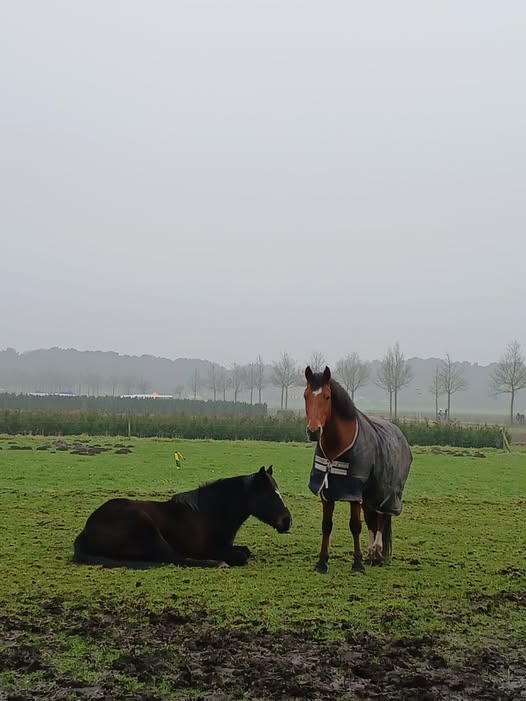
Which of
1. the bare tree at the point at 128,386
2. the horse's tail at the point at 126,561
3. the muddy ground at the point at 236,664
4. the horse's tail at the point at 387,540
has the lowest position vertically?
the horse's tail at the point at 126,561

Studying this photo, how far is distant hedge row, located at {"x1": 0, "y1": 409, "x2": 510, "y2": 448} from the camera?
3700 centimetres

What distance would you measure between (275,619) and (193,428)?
3285 cm

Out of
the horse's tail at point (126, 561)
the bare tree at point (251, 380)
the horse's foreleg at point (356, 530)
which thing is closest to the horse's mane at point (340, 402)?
the horse's foreleg at point (356, 530)

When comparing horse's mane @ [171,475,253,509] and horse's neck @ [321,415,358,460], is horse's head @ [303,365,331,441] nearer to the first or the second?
horse's neck @ [321,415,358,460]

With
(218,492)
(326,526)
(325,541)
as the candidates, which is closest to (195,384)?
(218,492)

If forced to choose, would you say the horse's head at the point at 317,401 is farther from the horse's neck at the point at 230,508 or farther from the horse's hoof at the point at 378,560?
the horse's hoof at the point at 378,560

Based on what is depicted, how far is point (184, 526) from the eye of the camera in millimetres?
8422

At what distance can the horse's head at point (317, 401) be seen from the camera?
293 inches

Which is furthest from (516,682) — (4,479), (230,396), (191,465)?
(230,396)

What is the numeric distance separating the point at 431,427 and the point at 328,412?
3319 centimetres

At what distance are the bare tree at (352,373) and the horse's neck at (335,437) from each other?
61571 mm

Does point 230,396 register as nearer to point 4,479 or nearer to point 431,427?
point 431,427

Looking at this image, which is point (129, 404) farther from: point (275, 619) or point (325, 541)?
point (275, 619)

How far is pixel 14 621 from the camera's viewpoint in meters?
5.73
